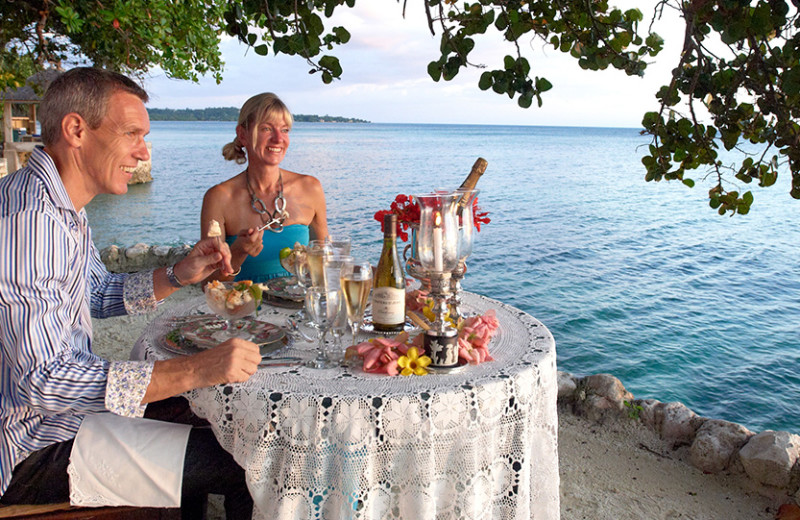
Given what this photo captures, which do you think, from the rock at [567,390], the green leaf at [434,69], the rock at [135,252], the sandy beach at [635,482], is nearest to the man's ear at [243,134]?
the green leaf at [434,69]

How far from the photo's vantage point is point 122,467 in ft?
6.36

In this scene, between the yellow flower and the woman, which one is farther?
the woman

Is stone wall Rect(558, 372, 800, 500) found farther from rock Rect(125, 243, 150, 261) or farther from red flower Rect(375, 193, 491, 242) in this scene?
rock Rect(125, 243, 150, 261)

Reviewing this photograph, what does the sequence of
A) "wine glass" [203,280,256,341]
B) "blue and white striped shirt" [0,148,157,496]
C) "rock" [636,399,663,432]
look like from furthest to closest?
"rock" [636,399,663,432] < "wine glass" [203,280,256,341] < "blue and white striped shirt" [0,148,157,496]

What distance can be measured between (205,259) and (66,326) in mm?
690

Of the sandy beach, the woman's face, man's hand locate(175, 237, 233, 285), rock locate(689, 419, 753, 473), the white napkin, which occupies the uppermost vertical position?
the woman's face

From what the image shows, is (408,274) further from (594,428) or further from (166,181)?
(166,181)

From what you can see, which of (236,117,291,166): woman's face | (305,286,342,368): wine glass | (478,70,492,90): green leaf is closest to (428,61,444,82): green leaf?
(478,70,492,90): green leaf

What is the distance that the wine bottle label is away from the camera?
7.45 ft

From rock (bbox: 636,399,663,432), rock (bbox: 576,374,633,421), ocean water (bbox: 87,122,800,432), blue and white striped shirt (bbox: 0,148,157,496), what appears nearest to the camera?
blue and white striped shirt (bbox: 0,148,157,496)

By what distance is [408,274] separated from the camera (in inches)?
112

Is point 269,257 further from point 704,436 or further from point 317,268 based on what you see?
point 704,436

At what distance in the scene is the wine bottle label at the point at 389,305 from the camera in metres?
2.27

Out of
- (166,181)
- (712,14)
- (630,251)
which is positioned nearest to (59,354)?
(712,14)
